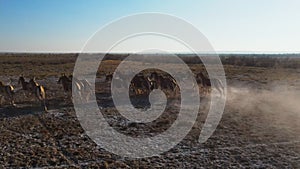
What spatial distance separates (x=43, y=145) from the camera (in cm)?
1080

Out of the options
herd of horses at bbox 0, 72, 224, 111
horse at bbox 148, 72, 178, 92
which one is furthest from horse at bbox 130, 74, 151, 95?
A: horse at bbox 148, 72, 178, 92

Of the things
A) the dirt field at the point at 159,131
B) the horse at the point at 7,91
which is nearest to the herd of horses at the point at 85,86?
the horse at the point at 7,91

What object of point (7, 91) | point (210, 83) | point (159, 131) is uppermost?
point (210, 83)

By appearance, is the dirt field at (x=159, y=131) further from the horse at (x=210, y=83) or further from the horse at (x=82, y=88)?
the horse at (x=210, y=83)

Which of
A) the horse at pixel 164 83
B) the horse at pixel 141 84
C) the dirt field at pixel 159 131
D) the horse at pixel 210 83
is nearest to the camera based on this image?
the dirt field at pixel 159 131

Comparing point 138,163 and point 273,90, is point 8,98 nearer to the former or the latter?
point 138,163

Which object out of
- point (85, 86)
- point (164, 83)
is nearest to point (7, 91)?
point (85, 86)

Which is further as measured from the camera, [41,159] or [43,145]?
[43,145]

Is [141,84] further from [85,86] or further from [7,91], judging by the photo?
[7,91]

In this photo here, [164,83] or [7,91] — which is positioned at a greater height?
[164,83]

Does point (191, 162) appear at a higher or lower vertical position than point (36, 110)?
lower

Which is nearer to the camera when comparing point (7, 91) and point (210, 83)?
point (7, 91)

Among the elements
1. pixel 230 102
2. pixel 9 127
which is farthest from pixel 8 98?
pixel 230 102

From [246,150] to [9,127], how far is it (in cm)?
897
